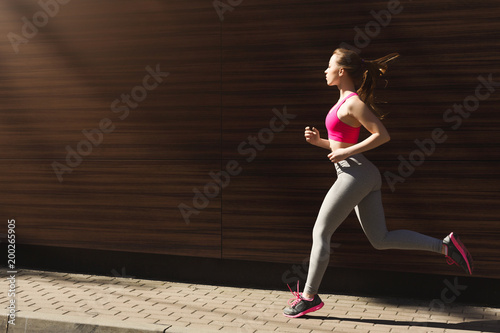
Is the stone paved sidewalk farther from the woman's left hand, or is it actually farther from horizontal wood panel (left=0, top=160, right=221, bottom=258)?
the woman's left hand

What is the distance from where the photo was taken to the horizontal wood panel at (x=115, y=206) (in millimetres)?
6523

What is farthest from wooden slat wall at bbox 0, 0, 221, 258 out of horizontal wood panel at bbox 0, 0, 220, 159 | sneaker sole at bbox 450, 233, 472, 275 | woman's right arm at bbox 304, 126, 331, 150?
sneaker sole at bbox 450, 233, 472, 275

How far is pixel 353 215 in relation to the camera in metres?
6.02

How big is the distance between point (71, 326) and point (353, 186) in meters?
2.18

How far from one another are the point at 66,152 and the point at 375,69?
10.3 feet

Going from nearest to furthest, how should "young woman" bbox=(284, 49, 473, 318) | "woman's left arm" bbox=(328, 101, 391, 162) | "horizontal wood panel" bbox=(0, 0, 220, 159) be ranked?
"woman's left arm" bbox=(328, 101, 391, 162) < "young woman" bbox=(284, 49, 473, 318) < "horizontal wood panel" bbox=(0, 0, 220, 159)

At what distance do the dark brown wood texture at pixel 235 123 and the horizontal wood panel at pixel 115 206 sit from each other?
13 mm

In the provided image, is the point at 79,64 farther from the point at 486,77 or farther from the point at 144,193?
the point at 486,77

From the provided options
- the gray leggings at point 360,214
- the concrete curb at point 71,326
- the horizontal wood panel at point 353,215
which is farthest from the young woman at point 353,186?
the concrete curb at point 71,326

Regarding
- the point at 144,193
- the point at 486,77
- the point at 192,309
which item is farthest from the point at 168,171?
the point at 486,77

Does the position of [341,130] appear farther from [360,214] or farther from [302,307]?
[302,307]

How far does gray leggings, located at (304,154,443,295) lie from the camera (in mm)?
5168

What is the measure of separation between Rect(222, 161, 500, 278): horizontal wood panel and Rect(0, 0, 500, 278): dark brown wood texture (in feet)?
0.04

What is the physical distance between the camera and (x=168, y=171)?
6.59 m
